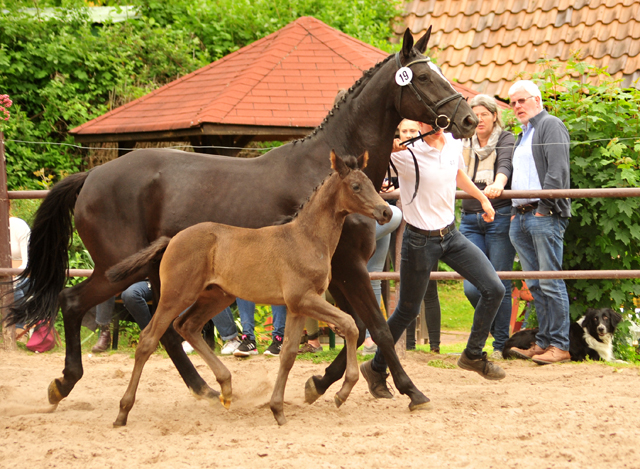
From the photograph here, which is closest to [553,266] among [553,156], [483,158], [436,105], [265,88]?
[553,156]

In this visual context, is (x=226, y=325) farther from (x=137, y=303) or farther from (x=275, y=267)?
(x=275, y=267)

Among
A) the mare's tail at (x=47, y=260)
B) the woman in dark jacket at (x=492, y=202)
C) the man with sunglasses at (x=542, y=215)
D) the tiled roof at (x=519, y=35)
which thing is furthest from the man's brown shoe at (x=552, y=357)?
the tiled roof at (x=519, y=35)

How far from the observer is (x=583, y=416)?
3645 mm

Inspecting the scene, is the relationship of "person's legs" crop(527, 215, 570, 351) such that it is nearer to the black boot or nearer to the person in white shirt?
the person in white shirt

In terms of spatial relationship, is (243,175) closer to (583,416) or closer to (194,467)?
(194,467)

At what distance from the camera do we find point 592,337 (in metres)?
5.80

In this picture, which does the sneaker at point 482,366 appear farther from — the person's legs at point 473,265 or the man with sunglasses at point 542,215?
the man with sunglasses at point 542,215

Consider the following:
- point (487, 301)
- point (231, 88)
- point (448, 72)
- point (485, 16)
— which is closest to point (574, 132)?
point (487, 301)

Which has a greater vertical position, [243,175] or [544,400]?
[243,175]

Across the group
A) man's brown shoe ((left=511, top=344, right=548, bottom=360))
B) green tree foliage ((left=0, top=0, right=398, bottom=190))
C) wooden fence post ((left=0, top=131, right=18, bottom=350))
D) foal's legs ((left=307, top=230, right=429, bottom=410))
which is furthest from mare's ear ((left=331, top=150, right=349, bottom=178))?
green tree foliage ((left=0, top=0, right=398, bottom=190))

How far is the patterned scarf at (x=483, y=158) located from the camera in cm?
604

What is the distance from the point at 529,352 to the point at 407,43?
3.17m

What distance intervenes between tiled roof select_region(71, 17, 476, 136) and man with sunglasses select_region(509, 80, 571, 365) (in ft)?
8.82

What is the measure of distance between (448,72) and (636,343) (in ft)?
19.9
